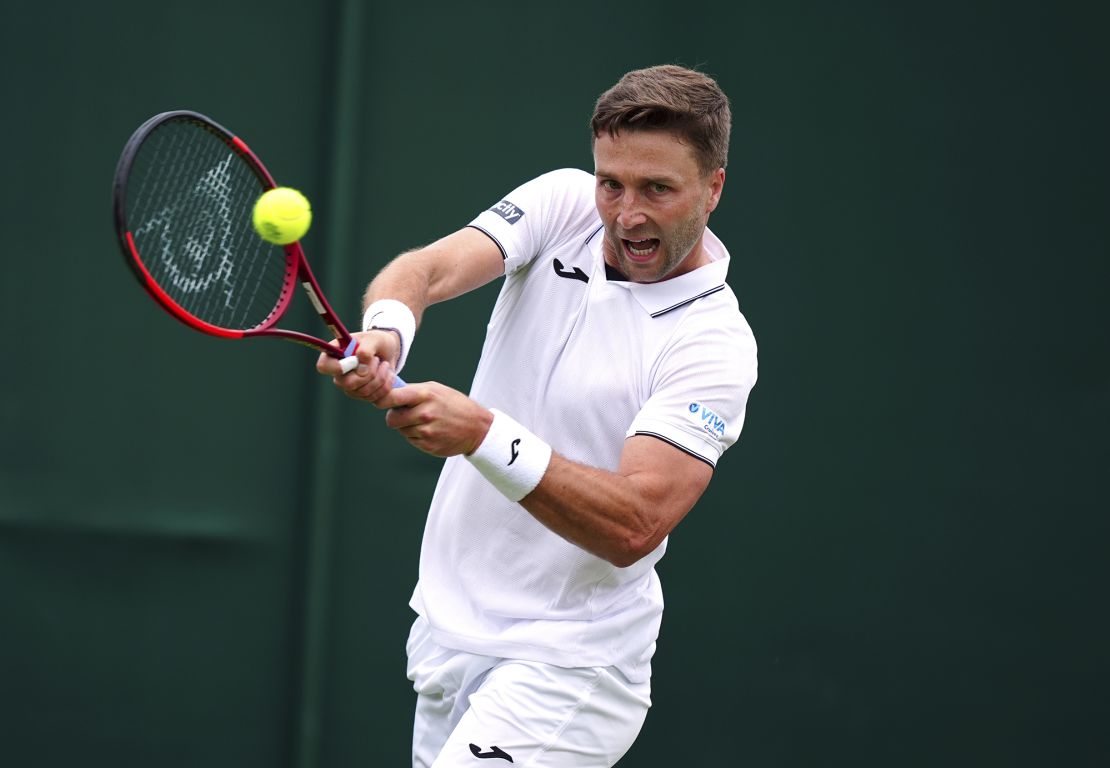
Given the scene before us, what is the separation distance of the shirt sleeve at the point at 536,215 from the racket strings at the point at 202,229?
19.4 inches

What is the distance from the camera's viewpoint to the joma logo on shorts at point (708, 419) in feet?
9.53

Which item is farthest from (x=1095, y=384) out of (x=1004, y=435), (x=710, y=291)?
(x=710, y=291)

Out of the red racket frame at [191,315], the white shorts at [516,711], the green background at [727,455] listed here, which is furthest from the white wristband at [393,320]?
the green background at [727,455]

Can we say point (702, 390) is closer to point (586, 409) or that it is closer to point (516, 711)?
point (586, 409)

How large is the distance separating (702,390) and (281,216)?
2.98ft

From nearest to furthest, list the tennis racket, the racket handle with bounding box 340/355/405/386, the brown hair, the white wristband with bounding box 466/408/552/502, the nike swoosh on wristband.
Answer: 1. the racket handle with bounding box 340/355/405/386
2. the white wristband with bounding box 466/408/552/502
3. the tennis racket
4. the nike swoosh on wristband
5. the brown hair

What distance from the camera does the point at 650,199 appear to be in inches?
119

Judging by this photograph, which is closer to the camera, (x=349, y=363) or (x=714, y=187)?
(x=349, y=363)

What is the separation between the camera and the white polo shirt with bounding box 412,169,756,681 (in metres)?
3.01

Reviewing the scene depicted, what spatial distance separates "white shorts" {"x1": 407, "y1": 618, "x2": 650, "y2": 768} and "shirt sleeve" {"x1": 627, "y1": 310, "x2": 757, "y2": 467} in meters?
0.53

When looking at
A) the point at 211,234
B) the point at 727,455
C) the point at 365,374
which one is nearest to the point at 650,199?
the point at 365,374

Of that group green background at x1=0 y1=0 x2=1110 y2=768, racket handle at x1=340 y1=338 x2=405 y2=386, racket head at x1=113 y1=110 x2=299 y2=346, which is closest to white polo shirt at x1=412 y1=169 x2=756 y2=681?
racket head at x1=113 y1=110 x2=299 y2=346

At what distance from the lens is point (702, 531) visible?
448cm

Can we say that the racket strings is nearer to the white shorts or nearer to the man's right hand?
the man's right hand
